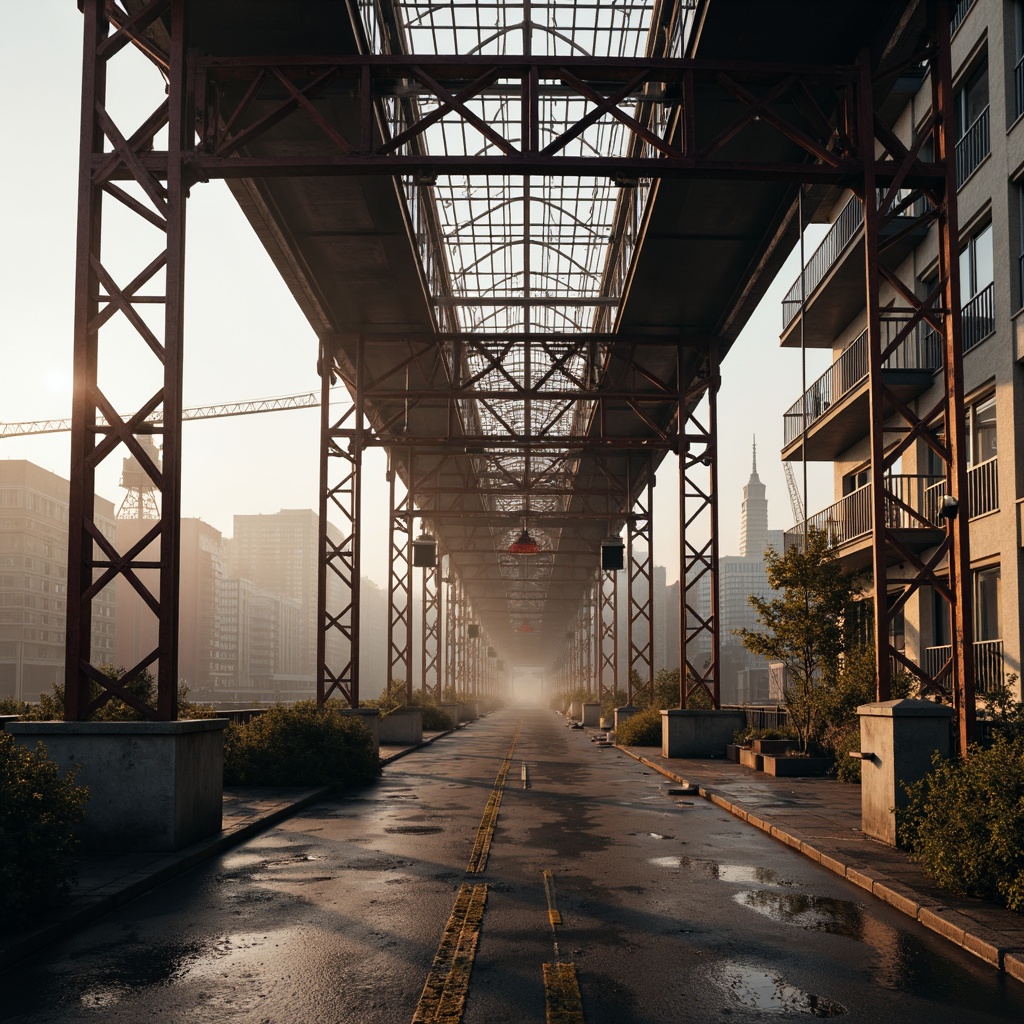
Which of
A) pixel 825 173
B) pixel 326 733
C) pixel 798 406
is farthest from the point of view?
pixel 798 406

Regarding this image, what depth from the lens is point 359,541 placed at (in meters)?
26.8

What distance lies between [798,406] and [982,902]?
86.7 feet

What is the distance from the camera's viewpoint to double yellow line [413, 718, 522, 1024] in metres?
6.16

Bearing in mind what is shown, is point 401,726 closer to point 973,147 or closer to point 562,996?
point 973,147

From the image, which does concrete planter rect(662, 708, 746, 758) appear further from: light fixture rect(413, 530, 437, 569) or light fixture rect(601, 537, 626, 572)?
light fixture rect(413, 530, 437, 569)

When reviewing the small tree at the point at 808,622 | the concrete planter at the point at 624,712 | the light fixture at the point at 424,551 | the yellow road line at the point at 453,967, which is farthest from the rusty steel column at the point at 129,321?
the concrete planter at the point at 624,712

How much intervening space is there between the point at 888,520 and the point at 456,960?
75.4 ft

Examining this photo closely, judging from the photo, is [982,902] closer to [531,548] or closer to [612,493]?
[531,548]

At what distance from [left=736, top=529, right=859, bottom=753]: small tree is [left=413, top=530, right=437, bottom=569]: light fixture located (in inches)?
423

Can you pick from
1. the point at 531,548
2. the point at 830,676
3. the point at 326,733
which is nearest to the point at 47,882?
the point at 326,733

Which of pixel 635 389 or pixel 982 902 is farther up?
pixel 635 389

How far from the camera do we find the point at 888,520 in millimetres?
28047

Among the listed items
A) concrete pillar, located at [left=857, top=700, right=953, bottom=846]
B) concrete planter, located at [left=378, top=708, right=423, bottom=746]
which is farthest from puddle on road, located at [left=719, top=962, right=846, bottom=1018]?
concrete planter, located at [left=378, top=708, right=423, bottom=746]

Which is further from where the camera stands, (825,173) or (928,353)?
(928,353)
